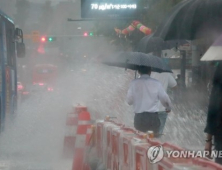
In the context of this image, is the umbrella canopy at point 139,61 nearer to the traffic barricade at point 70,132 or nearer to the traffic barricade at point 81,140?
the traffic barricade at point 81,140

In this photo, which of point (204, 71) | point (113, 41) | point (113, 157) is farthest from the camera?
point (113, 41)

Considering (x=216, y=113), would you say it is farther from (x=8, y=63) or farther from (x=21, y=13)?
(x=21, y=13)

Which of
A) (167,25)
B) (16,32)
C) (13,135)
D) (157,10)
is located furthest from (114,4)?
(167,25)

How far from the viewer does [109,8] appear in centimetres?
4053

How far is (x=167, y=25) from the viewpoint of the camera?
38.0 ft

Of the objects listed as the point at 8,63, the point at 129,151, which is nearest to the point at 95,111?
the point at 8,63

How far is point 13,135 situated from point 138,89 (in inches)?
298

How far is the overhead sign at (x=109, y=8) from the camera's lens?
4012cm

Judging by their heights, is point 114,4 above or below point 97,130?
above

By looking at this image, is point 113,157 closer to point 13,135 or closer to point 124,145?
point 124,145

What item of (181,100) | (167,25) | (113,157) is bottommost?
(181,100)

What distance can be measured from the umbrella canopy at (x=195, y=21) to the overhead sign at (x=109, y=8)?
93.4 ft

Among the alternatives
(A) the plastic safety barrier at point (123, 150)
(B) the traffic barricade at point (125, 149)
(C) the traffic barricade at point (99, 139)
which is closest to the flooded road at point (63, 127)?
(A) the plastic safety barrier at point (123, 150)

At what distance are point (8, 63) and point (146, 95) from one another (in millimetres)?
7827
